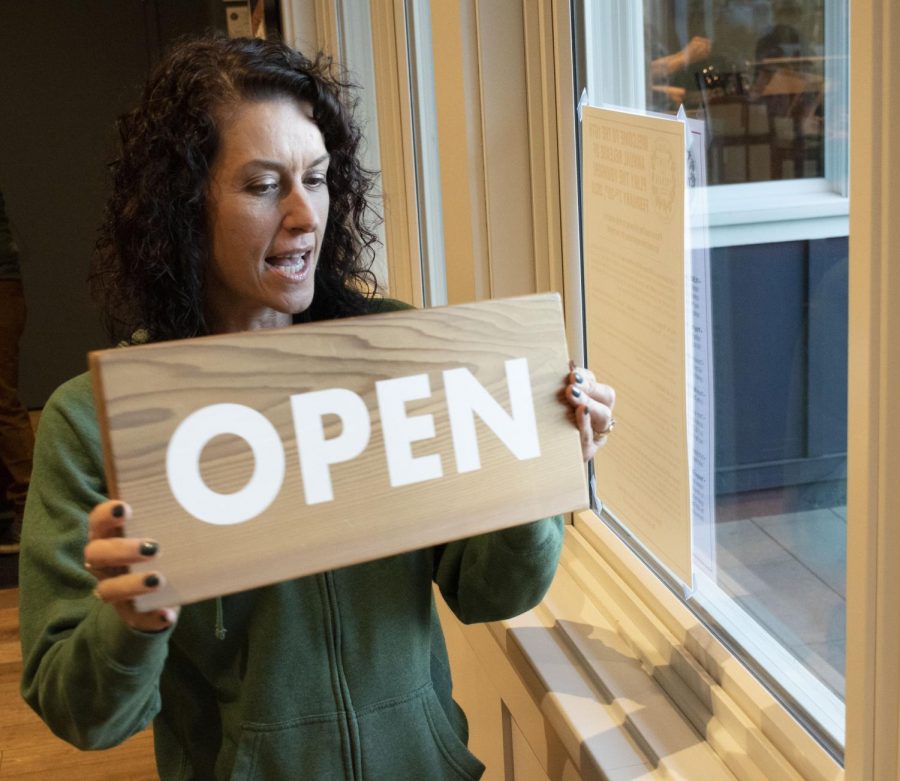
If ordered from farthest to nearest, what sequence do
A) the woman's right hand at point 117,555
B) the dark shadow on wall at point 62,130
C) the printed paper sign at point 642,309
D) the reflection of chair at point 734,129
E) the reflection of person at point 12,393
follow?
1. the dark shadow on wall at point 62,130
2. the reflection of person at point 12,393
3. the printed paper sign at point 642,309
4. the reflection of chair at point 734,129
5. the woman's right hand at point 117,555

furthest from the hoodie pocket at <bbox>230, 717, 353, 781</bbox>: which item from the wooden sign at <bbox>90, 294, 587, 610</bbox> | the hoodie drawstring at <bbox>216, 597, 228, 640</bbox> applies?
the wooden sign at <bbox>90, 294, 587, 610</bbox>

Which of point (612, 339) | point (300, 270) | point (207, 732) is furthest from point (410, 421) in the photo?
point (612, 339)

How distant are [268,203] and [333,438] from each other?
0.35 metres

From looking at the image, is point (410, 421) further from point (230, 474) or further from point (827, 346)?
point (827, 346)

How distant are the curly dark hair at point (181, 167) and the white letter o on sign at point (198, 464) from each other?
1.29ft

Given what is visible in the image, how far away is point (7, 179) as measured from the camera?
6262mm

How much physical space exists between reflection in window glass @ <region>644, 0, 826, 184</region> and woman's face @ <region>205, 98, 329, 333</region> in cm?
44

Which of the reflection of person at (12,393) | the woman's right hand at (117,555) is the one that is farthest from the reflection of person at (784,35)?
the reflection of person at (12,393)

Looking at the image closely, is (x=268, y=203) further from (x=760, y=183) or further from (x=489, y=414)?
(x=760, y=183)

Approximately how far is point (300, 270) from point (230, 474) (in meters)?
0.35

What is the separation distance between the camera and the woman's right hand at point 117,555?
34.0 inches

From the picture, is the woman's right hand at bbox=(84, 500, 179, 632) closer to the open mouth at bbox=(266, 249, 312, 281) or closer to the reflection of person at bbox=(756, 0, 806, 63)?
the open mouth at bbox=(266, 249, 312, 281)

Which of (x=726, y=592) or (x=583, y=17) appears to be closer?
(x=726, y=592)

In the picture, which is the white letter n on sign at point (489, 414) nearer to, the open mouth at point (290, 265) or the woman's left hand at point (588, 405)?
the woman's left hand at point (588, 405)
